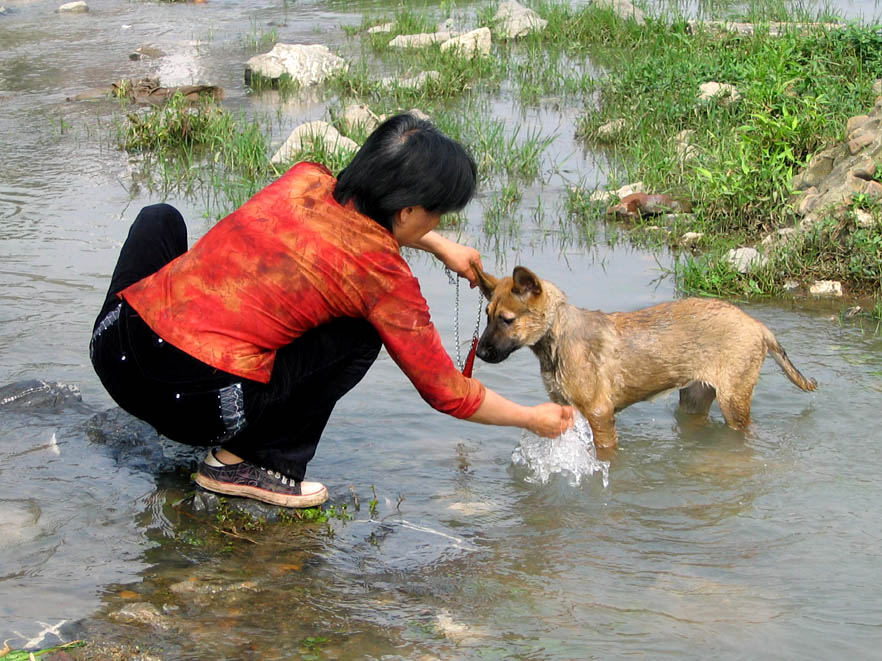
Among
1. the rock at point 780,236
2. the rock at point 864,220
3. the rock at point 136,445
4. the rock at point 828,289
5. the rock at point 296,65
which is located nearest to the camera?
the rock at point 136,445

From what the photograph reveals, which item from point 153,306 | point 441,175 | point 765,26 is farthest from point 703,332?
point 765,26

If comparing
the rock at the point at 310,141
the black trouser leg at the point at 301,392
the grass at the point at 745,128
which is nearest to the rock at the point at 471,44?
the grass at the point at 745,128

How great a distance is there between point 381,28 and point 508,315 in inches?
486

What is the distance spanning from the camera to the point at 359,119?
1132 centimetres

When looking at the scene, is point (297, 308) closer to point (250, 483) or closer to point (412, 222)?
point (412, 222)

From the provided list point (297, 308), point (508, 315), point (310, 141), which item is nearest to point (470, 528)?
point (508, 315)

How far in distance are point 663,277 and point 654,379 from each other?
218 centimetres

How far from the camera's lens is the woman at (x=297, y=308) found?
4203 mm

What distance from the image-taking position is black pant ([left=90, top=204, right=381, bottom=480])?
14.4ft

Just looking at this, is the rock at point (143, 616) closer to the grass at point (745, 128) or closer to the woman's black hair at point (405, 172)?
the woman's black hair at point (405, 172)

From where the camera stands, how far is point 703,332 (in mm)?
6246

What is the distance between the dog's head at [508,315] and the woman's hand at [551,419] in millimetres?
1258

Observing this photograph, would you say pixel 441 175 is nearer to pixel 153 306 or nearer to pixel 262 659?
pixel 153 306

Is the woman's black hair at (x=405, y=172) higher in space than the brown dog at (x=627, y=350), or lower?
higher
